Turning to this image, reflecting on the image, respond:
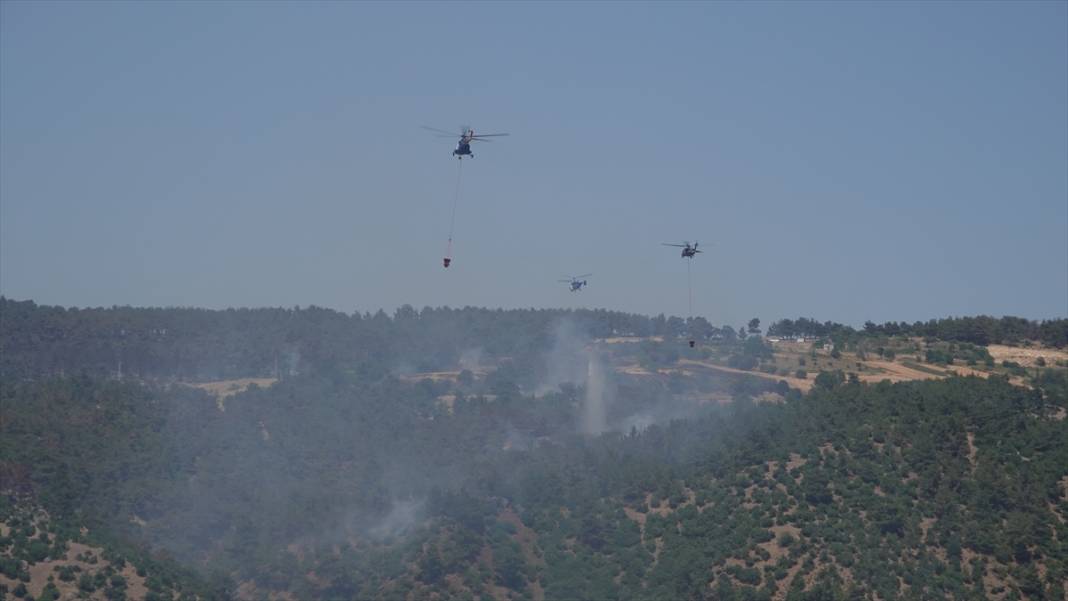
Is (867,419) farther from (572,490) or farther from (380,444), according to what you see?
(380,444)

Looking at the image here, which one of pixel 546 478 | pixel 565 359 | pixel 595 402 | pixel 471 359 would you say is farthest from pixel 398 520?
pixel 471 359

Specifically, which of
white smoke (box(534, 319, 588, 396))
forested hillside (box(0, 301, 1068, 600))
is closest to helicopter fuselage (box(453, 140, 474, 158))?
forested hillside (box(0, 301, 1068, 600))

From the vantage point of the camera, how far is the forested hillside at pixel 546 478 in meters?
91.8

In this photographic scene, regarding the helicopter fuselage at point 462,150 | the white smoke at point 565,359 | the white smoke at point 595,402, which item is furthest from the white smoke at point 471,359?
the helicopter fuselage at point 462,150

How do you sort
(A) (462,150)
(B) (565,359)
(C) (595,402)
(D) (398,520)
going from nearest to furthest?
(A) (462,150)
(D) (398,520)
(C) (595,402)
(B) (565,359)

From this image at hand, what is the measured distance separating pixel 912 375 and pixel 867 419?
22.3m

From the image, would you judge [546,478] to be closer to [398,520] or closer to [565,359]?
[398,520]

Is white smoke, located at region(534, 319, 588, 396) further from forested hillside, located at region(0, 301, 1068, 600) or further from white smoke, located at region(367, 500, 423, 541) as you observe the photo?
white smoke, located at region(367, 500, 423, 541)

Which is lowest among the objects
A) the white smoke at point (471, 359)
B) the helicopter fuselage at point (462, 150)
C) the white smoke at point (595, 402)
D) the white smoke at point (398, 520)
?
the white smoke at point (398, 520)

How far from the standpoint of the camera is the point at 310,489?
124 m

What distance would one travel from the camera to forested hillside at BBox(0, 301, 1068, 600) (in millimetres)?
91812

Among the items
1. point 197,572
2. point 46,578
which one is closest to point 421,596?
point 197,572

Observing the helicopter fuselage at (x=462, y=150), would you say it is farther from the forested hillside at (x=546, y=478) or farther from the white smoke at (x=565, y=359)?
the white smoke at (x=565, y=359)

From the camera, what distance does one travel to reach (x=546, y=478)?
119m
